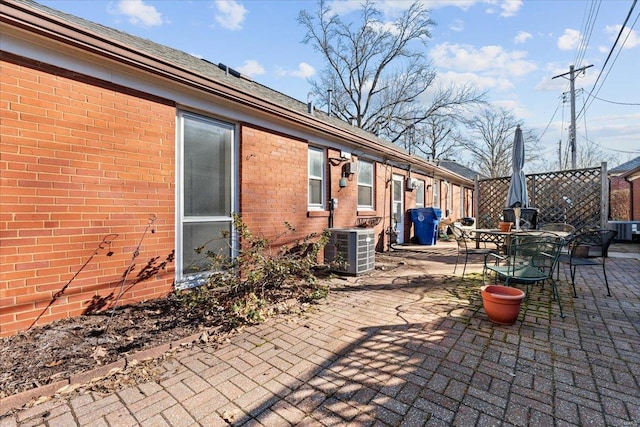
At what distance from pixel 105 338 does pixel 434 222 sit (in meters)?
9.50

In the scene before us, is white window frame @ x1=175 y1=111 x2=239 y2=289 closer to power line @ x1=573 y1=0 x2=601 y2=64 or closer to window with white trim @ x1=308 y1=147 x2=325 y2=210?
window with white trim @ x1=308 y1=147 x2=325 y2=210

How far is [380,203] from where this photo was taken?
892 centimetres

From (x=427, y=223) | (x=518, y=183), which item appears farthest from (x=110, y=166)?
(x=427, y=223)

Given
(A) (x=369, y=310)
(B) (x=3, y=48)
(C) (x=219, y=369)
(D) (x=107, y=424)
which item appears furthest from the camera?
(A) (x=369, y=310)

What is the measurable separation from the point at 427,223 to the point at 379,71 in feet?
58.3

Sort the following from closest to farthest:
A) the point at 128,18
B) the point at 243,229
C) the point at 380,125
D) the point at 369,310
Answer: the point at 369,310, the point at 243,229, the point at 128,18, the point at 380,125

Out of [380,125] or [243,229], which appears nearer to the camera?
[243,229]

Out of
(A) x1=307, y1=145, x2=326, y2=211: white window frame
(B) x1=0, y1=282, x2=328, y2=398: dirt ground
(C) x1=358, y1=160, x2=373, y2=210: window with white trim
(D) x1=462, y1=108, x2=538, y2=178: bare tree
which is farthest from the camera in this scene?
(D) x1=462, y1=108, x2=538, y2=178: bare tree

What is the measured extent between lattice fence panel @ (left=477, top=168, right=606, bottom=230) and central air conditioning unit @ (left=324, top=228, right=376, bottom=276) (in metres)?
7.11

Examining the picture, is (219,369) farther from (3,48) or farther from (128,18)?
(128,18)

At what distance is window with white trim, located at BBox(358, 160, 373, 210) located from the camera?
8.15m

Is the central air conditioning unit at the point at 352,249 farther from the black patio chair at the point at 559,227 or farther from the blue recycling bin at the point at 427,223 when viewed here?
the blue recycling bin at the point at 427,223

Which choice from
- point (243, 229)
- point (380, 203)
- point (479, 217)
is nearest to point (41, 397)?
point (243, 229)

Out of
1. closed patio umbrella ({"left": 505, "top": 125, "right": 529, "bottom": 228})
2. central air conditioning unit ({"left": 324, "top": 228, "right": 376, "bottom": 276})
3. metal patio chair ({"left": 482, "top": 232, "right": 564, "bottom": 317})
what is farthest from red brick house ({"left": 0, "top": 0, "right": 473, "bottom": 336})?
closed patio umbrella ({"left": 505, "top": 125, "right": 529, "bottom": 228})
